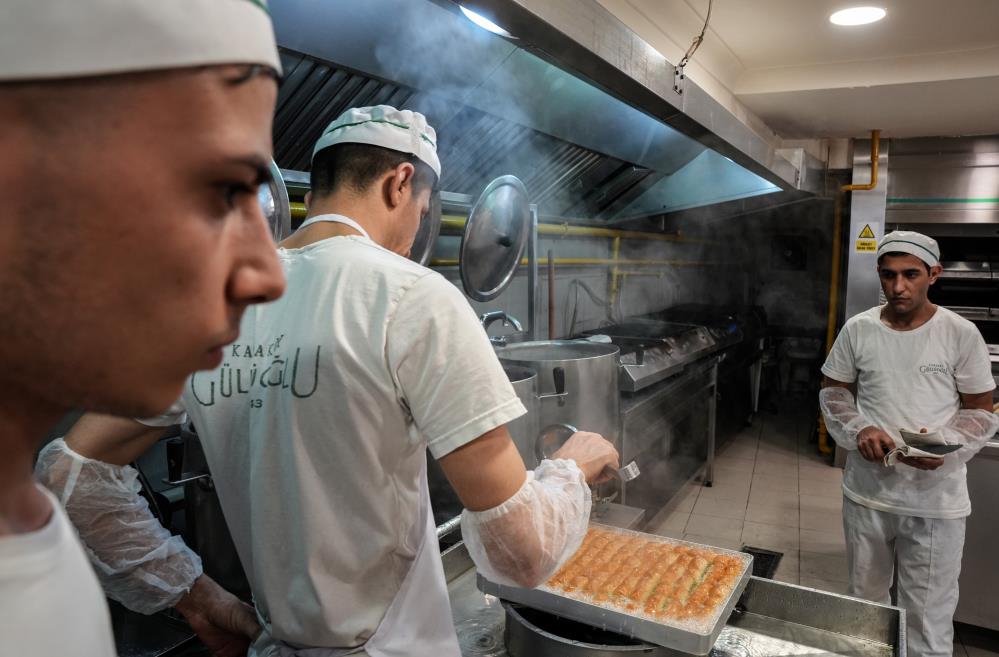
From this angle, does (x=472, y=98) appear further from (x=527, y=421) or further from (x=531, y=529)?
(x=531, y=529)

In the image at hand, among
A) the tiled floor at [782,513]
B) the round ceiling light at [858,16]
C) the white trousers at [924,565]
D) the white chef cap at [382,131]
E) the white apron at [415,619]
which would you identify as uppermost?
the round ceiling light at [858,16]

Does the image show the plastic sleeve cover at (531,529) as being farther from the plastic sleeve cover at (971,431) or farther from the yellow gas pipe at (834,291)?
the yellow gas pipe at (834,291)

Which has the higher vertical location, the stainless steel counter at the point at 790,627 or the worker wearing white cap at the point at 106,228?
the worker wearing white cap at the point at 106,228

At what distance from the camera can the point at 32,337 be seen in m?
0.32

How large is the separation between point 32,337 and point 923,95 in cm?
411

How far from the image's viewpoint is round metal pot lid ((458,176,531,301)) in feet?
7.88

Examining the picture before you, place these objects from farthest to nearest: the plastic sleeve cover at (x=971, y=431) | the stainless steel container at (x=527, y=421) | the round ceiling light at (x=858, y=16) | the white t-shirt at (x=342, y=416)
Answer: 1. the round ceiling light at (x=858, y=16)
2. the plastic sleeve cover at (x=971, y=431)
3. the stainless steel container at (x=527, y=421)
4. the white t-shirt at (x=342, y=416)

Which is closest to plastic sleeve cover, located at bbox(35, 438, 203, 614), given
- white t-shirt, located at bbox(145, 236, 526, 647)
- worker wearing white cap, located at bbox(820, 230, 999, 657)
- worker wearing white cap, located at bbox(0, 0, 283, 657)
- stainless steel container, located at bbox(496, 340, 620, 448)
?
white t-shirt, located at bbox(145, 236, 526, 647)

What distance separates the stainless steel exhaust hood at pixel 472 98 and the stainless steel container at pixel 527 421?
2.95 feet

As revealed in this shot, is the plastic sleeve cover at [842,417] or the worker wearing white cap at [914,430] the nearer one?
the worker wearing white cap at [914,430]

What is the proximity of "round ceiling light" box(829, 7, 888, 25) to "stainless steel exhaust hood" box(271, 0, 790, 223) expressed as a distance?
64cm

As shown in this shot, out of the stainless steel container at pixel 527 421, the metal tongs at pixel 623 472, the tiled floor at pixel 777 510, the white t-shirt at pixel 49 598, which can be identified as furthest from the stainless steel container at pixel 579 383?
the white t-shirt at pixel 49 598

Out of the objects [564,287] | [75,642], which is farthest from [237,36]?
[564,287]

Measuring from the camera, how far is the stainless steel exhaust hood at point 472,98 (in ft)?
5.31
